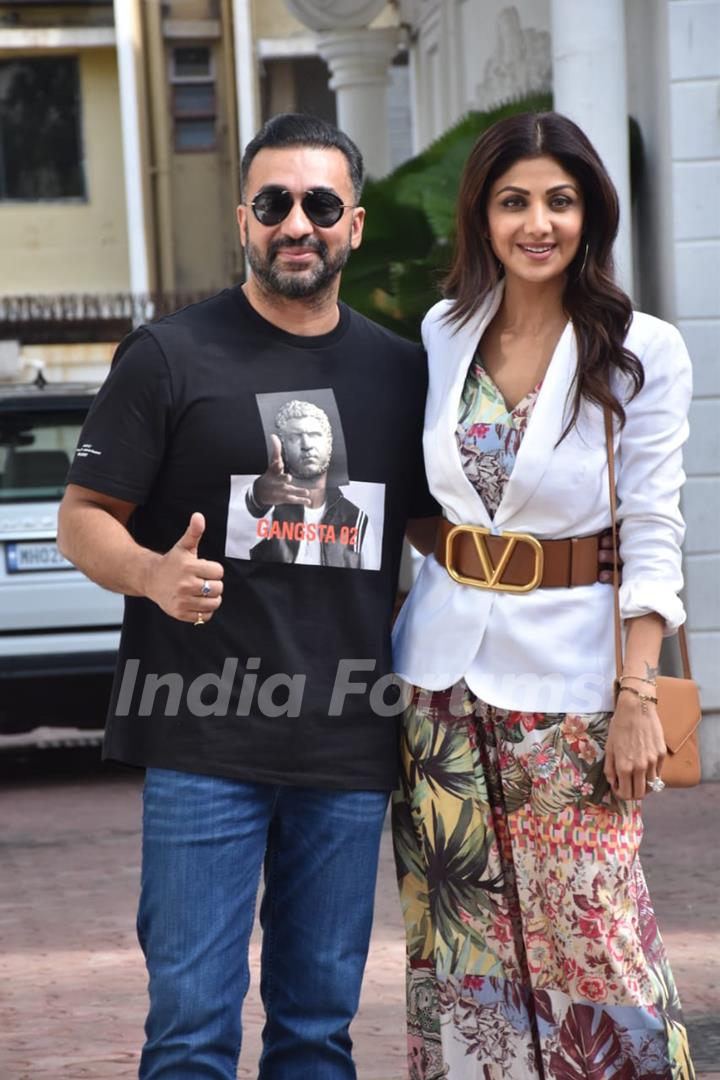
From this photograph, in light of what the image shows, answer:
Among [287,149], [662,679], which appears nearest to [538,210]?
[287,149]

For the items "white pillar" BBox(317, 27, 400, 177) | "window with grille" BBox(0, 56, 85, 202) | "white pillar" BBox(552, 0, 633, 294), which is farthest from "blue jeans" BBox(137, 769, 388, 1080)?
"window with grille" BBox(0, 56, 85, 202)

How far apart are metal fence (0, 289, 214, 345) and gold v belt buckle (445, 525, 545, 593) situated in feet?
67.2

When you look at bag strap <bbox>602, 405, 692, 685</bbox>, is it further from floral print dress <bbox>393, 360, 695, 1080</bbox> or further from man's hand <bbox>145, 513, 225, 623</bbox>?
man's hand <bbox>145, 513, 225, 623</bbox>

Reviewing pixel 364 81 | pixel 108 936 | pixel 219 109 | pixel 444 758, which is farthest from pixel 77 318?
pixel 444 758

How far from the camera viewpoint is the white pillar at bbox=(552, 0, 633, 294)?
7.85m

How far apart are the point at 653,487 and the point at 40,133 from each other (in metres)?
23.8

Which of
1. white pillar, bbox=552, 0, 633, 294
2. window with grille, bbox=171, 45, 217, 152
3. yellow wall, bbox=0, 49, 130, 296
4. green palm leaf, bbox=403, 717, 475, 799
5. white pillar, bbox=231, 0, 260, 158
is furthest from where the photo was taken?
window with grille, bbox=171, 45, 217, 152

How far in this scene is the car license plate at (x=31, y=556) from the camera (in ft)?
27.1

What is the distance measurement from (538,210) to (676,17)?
4.94m

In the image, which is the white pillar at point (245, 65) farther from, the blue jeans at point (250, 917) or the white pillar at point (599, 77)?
the blue jeans at point (250, 917)

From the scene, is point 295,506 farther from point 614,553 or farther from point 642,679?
point 642,679

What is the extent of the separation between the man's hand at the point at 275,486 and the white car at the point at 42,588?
5.10m

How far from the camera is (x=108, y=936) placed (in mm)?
5973

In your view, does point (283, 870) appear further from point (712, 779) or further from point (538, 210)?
point (712, 779)
